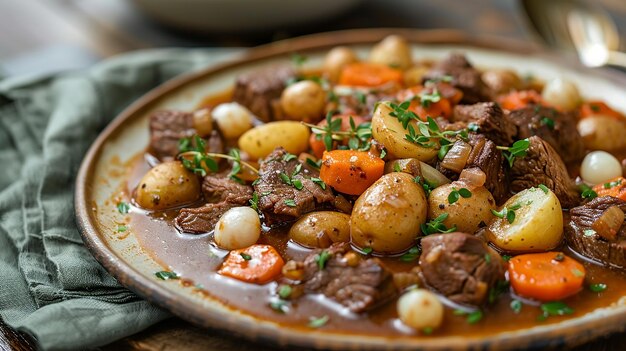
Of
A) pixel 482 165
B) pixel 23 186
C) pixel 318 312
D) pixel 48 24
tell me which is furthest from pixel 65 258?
pixel 48 24

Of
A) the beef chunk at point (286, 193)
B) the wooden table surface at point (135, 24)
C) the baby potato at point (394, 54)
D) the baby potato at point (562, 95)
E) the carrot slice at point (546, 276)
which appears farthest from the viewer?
the wooden table surface at point (135, 24)

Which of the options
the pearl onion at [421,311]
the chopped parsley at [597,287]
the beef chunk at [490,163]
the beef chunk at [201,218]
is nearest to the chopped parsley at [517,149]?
the beef chunk at [490,163]

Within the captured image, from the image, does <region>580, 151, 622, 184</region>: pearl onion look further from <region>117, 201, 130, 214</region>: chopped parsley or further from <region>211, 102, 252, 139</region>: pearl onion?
<region>117, 201, 130, 214</region>: chopped parsley

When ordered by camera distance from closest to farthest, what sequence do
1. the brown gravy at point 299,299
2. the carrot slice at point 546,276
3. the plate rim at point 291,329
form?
1. the plate rim at point 291,329
2. the brown gravy at point 299,299
3. the carrot slice at point 546,276

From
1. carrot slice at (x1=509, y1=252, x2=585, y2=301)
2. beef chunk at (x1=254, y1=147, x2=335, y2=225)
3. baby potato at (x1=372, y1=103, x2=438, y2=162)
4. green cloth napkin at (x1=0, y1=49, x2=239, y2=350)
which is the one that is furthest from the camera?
baby potato at (x1=372, y1=103, x2=438, y2=162)

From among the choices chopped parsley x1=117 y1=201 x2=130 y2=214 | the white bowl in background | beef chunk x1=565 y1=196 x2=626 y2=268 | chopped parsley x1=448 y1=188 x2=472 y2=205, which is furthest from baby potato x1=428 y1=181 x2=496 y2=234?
the white bowl in background

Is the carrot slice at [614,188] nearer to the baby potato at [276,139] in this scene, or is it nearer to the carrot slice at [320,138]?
the carrot slice at [320,138]

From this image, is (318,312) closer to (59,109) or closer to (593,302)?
(593,302)
